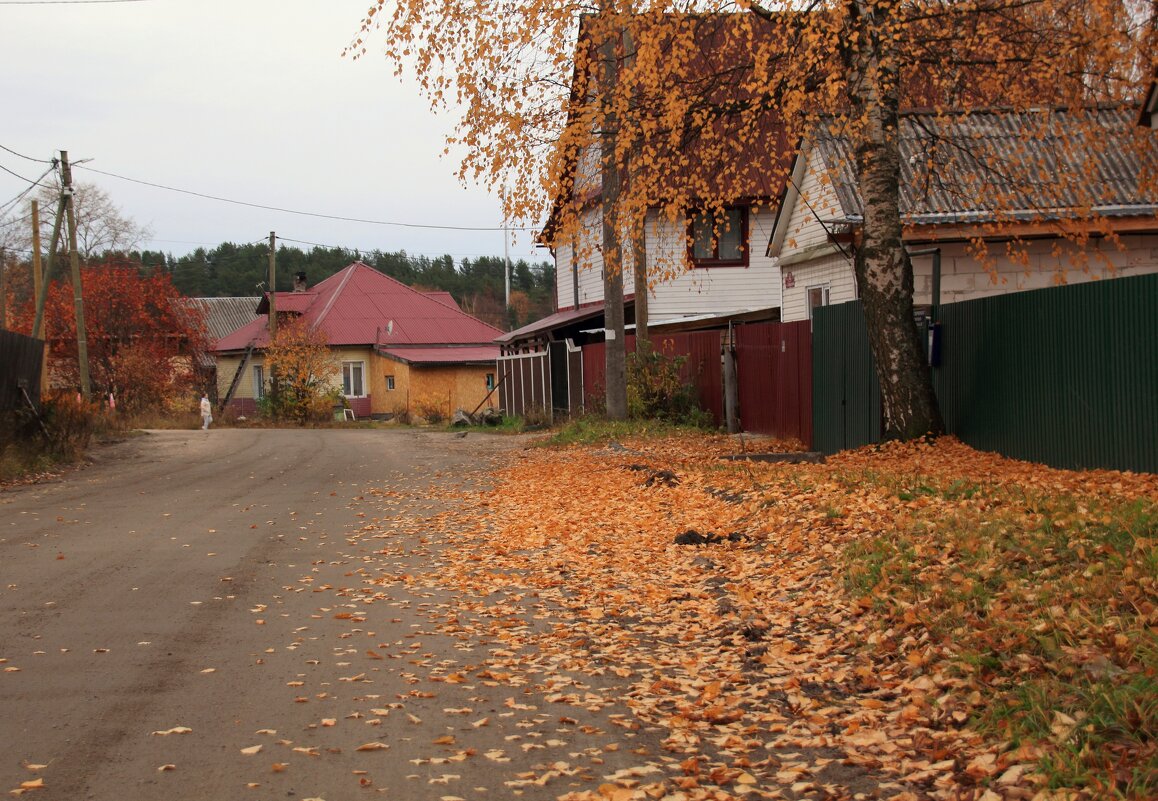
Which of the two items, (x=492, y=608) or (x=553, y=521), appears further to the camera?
(x=553, y=521)

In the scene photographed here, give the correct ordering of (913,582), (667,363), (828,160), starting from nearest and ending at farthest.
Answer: (913,582)
(828,160)
(667,363)

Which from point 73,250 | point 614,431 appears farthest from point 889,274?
point 73,250

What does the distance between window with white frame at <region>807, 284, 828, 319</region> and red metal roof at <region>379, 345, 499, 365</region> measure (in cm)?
3180

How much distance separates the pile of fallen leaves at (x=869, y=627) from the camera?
4430mm

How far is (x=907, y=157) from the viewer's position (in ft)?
62.2

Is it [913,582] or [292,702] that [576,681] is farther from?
[913,582]

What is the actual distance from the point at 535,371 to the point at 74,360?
2339 cm

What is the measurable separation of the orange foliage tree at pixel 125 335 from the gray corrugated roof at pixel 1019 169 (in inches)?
1377

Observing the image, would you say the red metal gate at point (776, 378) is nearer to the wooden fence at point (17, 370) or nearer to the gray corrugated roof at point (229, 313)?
the wooden fence at point (17, 370)

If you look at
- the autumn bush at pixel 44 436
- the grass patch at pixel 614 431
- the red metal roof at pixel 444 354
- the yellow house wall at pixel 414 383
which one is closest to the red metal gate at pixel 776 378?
the grass patch at pixel 614 431

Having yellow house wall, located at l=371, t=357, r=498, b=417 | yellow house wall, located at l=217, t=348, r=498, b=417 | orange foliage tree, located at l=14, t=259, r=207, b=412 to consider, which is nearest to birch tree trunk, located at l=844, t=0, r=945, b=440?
orange foliage tree, located at l=14, t=259, r=207, b=412

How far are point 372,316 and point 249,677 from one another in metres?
53.4

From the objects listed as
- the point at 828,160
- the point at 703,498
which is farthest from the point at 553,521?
the point at 828,160

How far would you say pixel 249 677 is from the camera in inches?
241
